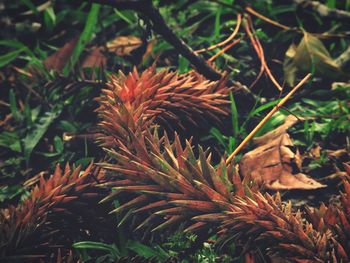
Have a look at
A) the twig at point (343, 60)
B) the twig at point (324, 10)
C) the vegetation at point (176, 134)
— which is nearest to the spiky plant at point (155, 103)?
the vegetation at point (176, 134)

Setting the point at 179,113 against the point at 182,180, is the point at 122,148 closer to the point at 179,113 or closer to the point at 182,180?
the point at 182,180

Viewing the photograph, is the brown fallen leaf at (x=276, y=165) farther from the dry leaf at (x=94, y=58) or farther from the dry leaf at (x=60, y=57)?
the dry leaf at (x=60, y=57)

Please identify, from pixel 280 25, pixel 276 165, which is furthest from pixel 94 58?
pixel 276 165

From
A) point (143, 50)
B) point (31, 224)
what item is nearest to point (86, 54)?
point (143, 50)

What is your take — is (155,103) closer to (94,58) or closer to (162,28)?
(162,28)

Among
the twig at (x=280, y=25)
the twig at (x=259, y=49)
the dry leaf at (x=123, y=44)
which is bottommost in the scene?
the dry leaf at (x=123, y=44)

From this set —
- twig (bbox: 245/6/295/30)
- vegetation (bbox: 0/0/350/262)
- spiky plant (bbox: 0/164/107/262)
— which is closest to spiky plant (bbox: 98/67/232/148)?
vegetation (bbox: 0/0/350/262)
